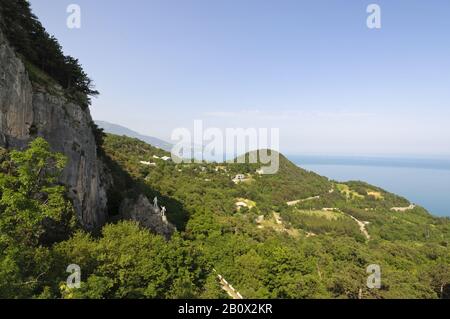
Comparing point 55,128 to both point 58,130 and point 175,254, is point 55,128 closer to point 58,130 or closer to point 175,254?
point 58,130

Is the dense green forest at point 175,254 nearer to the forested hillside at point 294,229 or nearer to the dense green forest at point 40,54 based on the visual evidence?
the forested hillside at point 294,229

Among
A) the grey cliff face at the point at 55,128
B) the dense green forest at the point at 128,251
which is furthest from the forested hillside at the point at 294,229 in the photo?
the grey cliff face at the point at 55,128

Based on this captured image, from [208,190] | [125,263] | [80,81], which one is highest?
[80,81]

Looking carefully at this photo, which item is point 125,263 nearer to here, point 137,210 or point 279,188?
point 137,210

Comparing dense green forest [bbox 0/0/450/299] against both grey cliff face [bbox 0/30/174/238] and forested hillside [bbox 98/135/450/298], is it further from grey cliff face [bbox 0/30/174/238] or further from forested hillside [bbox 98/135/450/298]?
grey cliff face [bbox 0/30/174/238]

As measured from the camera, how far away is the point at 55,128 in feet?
70.9

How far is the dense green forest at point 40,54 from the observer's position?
22.9 meters

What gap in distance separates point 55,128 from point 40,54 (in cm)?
912

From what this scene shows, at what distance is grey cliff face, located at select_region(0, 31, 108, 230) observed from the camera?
17953 millimetres

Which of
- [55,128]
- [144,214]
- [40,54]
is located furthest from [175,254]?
[40,54]
